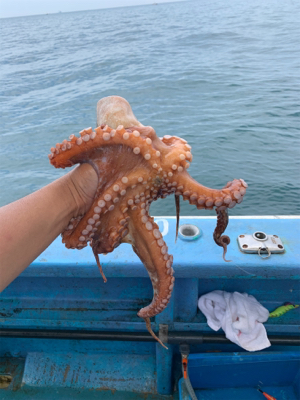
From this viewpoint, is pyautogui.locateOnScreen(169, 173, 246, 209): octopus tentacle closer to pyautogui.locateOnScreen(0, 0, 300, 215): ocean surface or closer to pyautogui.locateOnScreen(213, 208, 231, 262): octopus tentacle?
pyautogui.locateOnScreen(213, 208, 231, 262): octopus tentacle

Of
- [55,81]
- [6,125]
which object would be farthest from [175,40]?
[6,125]

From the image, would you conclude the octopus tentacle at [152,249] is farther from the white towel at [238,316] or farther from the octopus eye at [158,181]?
the white towel at [238,316]

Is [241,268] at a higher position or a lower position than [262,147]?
higher

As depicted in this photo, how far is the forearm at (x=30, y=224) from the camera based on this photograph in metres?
1.53

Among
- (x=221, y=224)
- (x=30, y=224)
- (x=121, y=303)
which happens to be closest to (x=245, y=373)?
(x=121, y=303)

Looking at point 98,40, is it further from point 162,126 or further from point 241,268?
point 241,268

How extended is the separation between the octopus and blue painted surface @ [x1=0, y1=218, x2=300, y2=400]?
105cm

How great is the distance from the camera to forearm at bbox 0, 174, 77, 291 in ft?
5.01

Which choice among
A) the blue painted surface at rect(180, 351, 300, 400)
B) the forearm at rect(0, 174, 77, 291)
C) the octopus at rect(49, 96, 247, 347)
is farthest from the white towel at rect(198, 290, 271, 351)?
the forearm at rect(0, 174, 77, 291)

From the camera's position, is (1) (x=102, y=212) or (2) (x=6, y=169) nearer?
(1) (x=102, y=212)

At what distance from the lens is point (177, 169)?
6.36 ft

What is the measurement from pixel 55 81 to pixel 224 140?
12.7 meters

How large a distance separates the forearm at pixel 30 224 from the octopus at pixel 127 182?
0.48 ft

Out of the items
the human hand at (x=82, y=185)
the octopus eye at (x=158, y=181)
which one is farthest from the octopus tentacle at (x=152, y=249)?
the human hand at (x=82, y=185)
